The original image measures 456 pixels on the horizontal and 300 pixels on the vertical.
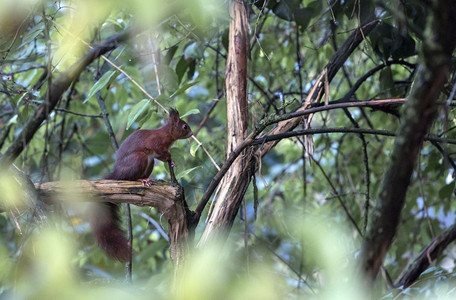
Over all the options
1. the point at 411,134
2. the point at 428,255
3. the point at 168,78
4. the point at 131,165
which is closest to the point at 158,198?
the point at 131,165

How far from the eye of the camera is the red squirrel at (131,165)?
6.68ft

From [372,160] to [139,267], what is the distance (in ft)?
5.40

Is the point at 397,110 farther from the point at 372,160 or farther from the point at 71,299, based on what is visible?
the point at 71,299

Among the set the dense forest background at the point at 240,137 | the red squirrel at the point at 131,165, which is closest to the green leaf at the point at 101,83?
the dense forest background at the point at 240,137

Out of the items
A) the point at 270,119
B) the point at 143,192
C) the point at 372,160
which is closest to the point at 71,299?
the point at 143,192

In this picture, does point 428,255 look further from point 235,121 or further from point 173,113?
point 173,113

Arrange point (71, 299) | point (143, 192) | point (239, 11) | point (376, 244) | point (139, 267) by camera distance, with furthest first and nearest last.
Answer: point (139, 267), point (239, 11), point (143, 192), point (376, 244), point (71, 299)

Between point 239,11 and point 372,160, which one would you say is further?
point 372,160

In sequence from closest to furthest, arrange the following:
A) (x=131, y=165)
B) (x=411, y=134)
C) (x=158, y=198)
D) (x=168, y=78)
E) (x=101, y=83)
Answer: (x=411, y=134), (x=158, y=198), (x=101, y=83), (x=131, y=165), (x=168, y=78)

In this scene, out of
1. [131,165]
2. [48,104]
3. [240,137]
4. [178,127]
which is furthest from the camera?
[178,127]

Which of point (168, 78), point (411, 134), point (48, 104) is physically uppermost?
point (168, 78)

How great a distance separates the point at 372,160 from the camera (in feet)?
12.3

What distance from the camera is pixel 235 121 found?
2096 mm

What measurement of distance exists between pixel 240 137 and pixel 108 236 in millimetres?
527
